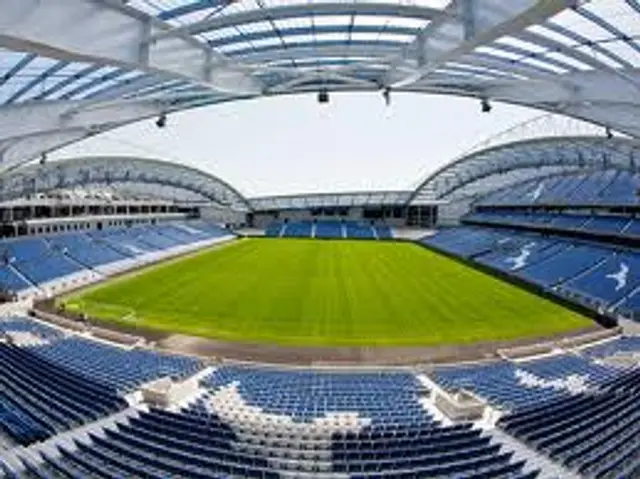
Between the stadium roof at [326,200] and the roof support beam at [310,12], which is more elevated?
the roof support beam at [310,12]

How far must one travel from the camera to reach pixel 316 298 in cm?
4081

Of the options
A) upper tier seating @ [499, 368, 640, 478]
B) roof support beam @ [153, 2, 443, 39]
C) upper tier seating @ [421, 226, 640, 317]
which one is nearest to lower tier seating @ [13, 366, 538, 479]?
upper tier seating @ [499, 368, 640, 478]

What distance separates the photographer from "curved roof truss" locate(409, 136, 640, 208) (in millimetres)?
55000

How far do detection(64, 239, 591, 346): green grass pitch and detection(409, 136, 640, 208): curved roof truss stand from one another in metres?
13.8

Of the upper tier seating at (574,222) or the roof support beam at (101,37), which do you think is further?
the upper tier seating at (574,222)

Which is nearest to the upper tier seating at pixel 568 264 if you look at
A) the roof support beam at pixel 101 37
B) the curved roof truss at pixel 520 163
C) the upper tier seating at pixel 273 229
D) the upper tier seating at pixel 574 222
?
the upper tier seating at pixel 574 222

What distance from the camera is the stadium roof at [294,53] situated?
1309 cm

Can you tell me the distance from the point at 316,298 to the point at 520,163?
40214 mm

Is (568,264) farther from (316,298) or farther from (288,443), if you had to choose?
(288,443)

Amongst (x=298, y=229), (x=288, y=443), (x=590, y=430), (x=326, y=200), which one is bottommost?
(x=288, y=443)

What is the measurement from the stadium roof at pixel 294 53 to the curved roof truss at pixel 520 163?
23.4m

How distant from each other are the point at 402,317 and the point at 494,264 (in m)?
22.9

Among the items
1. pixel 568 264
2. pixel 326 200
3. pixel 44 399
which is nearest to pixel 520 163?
pixel 568 264

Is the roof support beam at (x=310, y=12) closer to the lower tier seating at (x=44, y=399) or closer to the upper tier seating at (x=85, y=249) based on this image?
the lower tier seating at (x=44, y=399)
